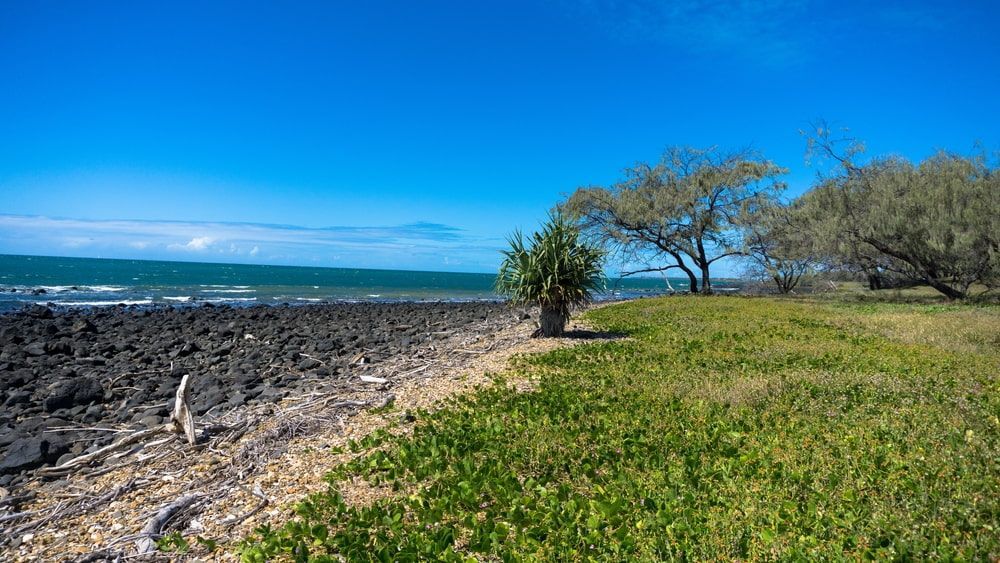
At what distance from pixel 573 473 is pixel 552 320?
923 cm

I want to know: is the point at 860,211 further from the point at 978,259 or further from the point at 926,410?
the point at 926,410

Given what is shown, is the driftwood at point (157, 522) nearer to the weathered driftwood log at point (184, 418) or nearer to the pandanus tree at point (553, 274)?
the weathered driftwood log at point (184, 418)

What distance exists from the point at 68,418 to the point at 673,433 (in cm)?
1060

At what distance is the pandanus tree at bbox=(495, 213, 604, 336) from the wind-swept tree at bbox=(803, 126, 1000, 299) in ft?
64.3

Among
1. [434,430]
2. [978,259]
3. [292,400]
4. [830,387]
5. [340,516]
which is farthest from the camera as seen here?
[978,259]

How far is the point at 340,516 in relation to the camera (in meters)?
5.00

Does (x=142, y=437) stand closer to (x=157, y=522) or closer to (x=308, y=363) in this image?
(x=157, y=522)

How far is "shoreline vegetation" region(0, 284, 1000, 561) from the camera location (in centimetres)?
453

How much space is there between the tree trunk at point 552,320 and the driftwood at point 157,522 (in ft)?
33.6

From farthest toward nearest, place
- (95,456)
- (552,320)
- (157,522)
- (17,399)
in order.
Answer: (552,320) < (17,399) < (95,456) < (157,522)

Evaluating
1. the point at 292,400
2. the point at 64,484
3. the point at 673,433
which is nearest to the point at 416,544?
the point at 673,433

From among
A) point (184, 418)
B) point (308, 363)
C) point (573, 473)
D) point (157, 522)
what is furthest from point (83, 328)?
point (573, 473)

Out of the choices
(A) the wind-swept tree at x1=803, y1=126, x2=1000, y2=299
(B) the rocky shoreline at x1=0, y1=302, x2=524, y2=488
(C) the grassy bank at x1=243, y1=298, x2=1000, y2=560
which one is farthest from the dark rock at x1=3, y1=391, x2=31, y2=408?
(A) the wind-swept tree at x1=803, y1=126, x2=1000, y2=299

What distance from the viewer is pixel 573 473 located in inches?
233
